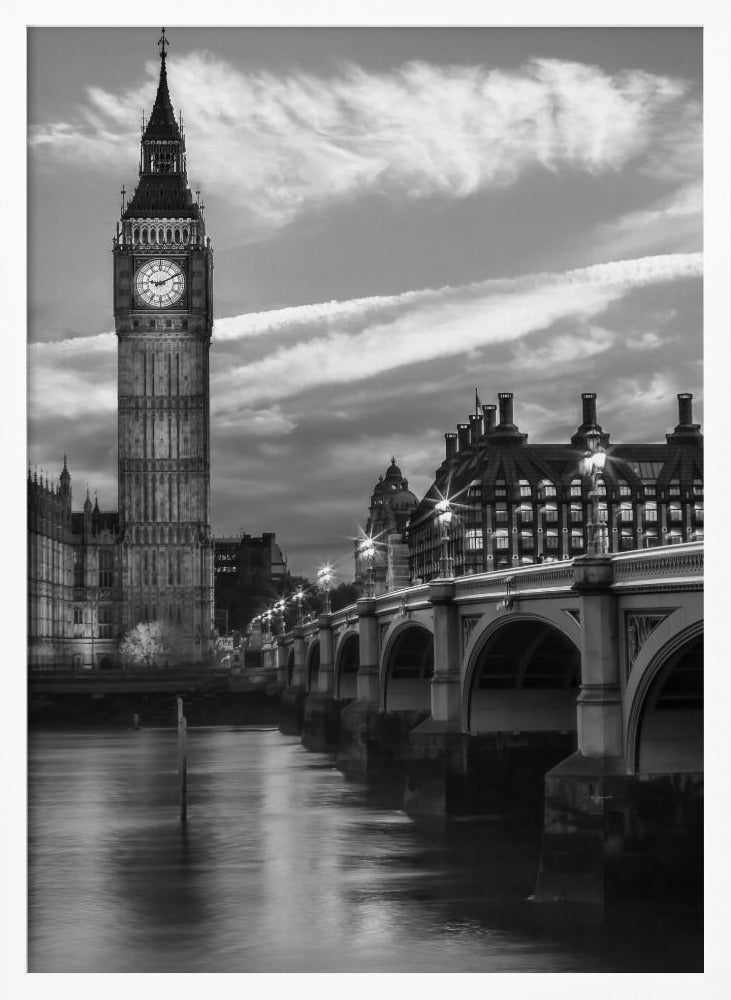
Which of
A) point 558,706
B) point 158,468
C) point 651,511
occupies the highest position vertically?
point 158,468

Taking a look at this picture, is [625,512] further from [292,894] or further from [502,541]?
[292,894]

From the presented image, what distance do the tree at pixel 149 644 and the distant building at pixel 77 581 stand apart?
154 centimetres

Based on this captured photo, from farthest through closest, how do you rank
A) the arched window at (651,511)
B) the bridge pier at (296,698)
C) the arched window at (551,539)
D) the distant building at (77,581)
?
the arched window at (551,539) < the distant building at (77,581) < the arched window at (651,511) < the bridge pier at (296,698)

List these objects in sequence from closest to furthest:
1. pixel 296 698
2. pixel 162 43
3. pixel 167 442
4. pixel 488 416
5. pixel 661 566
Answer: pixel 162 43 → pixel 661 566 → pixel 296 698 → pixel 488 416 → pixel 167 442

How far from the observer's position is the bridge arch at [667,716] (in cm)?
2619

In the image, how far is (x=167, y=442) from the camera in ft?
458

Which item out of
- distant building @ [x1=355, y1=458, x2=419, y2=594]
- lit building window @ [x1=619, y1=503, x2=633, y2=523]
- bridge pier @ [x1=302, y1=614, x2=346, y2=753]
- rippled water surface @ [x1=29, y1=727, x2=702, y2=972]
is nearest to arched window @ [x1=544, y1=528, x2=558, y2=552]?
lit building window @ [x1=619, y1=503, x2=633, y2=523]

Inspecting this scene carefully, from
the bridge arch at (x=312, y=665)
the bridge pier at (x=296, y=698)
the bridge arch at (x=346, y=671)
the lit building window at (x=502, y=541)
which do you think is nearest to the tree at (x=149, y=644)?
the lit building window at (x=502, y=541)

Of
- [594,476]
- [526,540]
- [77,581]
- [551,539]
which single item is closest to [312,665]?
[551,539]

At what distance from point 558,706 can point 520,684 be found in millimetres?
1117

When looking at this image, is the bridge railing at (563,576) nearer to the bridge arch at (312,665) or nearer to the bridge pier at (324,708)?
the bridge pier at (324,708)

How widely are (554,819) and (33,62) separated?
14.3 metres

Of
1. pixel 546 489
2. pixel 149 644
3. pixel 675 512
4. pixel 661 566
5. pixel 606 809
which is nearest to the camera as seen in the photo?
pixel 661 566

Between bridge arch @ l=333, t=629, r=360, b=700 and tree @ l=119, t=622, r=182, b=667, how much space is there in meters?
62.7
